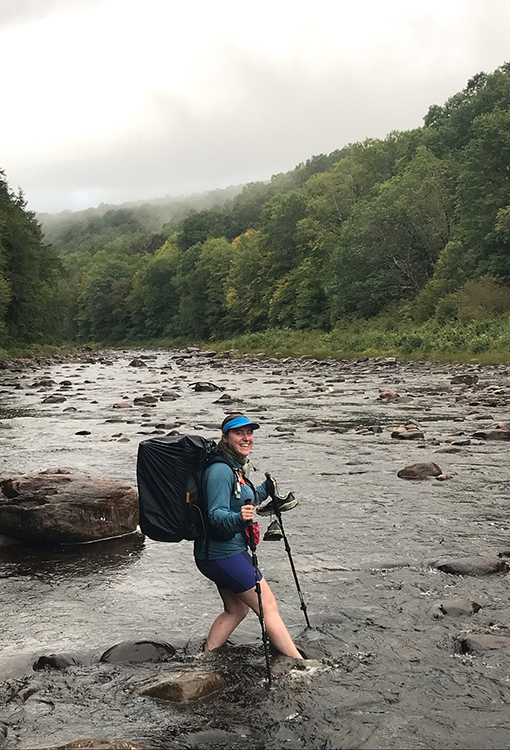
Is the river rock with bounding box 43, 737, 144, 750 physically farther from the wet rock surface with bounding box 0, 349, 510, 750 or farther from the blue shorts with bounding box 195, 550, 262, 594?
the blue shorts with bounding box 195, 550, 262, 594

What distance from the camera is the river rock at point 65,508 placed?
9922 millimetres

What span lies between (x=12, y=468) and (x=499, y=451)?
32.4 ft

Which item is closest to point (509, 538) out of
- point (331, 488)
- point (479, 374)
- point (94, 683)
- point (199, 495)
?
point (331, 488)

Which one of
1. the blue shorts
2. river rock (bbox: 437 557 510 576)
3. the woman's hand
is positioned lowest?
river rock (bbox: 437 557 510 576)

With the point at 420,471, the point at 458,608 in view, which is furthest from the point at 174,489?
the point at 420,471

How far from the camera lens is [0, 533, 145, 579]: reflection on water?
9062mm

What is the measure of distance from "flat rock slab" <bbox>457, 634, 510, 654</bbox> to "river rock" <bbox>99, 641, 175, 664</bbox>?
102 inches

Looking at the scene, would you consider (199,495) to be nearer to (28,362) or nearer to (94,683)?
(94,683)

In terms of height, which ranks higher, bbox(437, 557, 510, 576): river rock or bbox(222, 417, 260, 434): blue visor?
bbox(222, 417, 260, 434): blue visor

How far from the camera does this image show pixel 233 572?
6.60 metres

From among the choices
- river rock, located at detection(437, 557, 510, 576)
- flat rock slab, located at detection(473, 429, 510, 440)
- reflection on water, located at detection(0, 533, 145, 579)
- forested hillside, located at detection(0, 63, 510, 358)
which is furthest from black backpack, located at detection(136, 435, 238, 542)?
forested hillside, located at detection(0, 63, 510, 358)

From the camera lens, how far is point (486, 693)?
5.74 meters

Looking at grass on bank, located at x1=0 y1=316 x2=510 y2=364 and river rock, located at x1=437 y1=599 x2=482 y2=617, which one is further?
grass on bank, located at x1=0 y1=316 x2=510 y2=364

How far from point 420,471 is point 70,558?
6.69m
